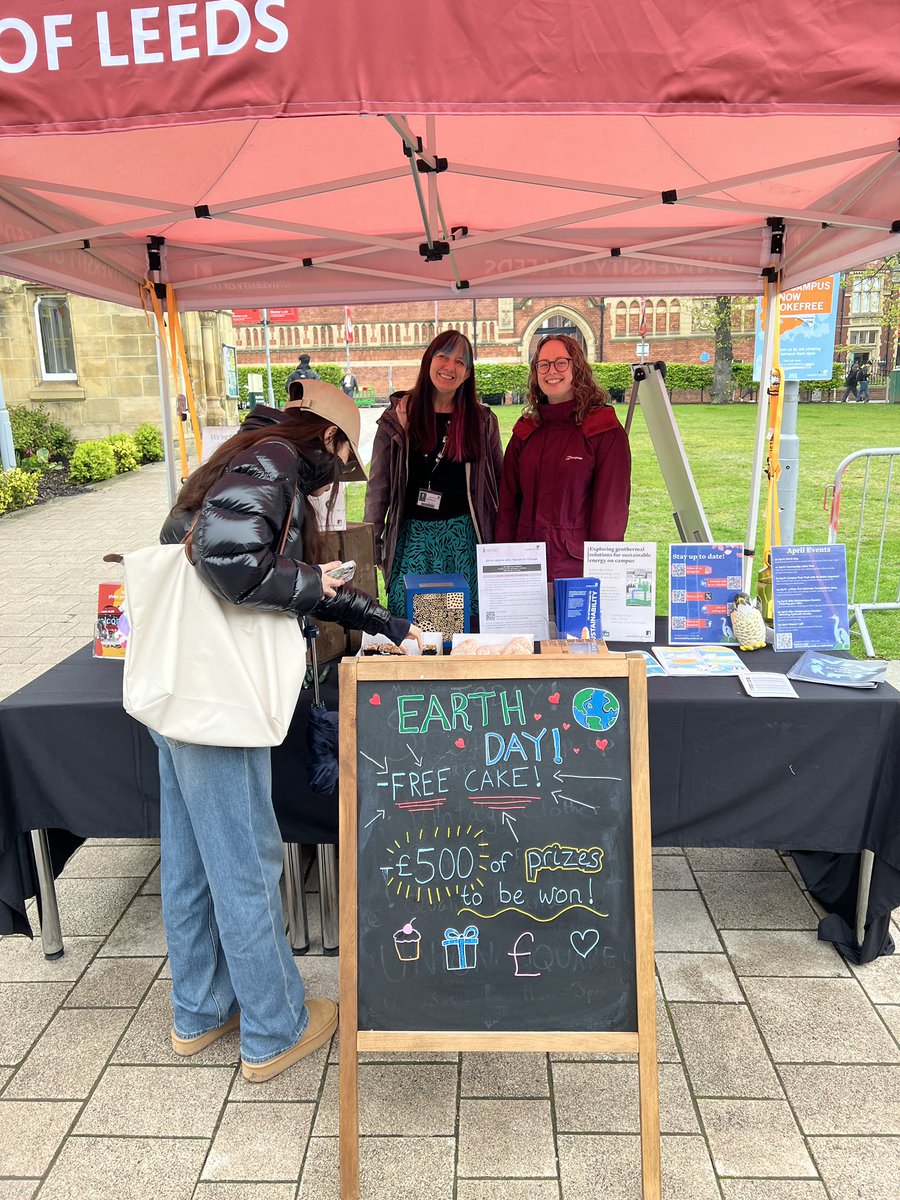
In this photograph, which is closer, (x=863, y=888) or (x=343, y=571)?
(x=343, y=571)

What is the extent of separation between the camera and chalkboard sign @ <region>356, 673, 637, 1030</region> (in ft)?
6.95

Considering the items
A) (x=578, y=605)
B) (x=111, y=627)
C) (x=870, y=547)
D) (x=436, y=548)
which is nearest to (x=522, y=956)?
(x=578, y=605)

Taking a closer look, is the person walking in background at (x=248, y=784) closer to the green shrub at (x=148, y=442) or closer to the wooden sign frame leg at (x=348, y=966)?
the wooden sign frame leg at (x=348, y=966)

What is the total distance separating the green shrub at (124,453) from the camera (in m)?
17.3

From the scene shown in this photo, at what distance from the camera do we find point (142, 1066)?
2459 mm

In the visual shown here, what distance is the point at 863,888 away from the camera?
9.17ft

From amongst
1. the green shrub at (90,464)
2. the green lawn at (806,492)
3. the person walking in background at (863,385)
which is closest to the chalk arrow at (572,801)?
the green lawn at (806,492)

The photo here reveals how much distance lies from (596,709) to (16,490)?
1295 centimetres

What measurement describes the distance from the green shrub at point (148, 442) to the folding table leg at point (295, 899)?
1735cm

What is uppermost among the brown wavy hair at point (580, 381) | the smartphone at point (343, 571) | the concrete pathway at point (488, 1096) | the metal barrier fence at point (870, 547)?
the brown wavy hair at point (580, 381)

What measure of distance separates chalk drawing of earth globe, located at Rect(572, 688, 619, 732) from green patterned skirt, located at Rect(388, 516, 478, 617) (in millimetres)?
1942

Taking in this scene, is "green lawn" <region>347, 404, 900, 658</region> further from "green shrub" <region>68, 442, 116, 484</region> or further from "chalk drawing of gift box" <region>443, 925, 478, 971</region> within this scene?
"chalk drawing of gift box" <region>443, 925, 478, 971</region>

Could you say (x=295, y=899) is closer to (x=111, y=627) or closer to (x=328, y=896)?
(x=328, y=896)

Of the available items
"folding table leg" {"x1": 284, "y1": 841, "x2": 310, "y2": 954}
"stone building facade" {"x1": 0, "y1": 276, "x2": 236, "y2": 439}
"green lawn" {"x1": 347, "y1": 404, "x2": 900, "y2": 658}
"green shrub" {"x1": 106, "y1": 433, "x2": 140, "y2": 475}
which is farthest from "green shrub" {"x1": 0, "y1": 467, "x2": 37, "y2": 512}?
"folding table leg" {"x1": 284, "y1": 841, "x2": 310, "y2": 954}
